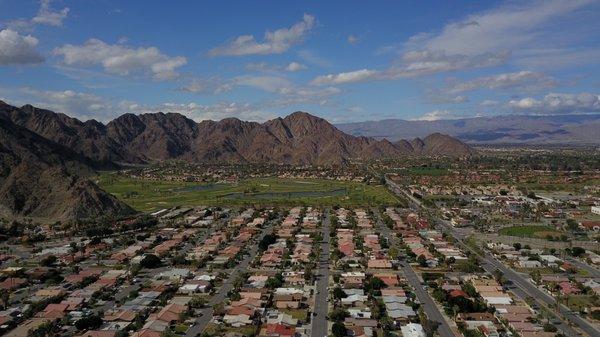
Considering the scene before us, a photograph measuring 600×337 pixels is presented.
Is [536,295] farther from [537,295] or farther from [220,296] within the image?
[220,296]

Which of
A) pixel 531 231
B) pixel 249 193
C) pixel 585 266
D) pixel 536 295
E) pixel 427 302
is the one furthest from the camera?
pixel 249 193

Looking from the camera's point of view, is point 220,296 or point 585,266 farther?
point 585,266

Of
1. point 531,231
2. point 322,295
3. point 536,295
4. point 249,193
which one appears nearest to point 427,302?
point 322,295

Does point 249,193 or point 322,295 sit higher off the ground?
point 249,193

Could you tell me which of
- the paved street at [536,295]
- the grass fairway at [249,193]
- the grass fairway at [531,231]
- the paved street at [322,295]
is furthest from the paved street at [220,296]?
the grass fairway at [249,193]

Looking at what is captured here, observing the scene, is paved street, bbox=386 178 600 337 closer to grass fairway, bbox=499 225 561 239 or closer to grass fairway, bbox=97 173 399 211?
grass fairway, bbox=499 225 561 239

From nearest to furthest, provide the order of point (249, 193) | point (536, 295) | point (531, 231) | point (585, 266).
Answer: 1. point (536, 295)
2. point (585, 266)
3. point (531, 231)
4. point (249, 193)

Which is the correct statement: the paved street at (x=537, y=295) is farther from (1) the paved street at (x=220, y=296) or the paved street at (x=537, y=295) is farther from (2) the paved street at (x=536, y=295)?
(1) the paved street at (x=220, y=296)
